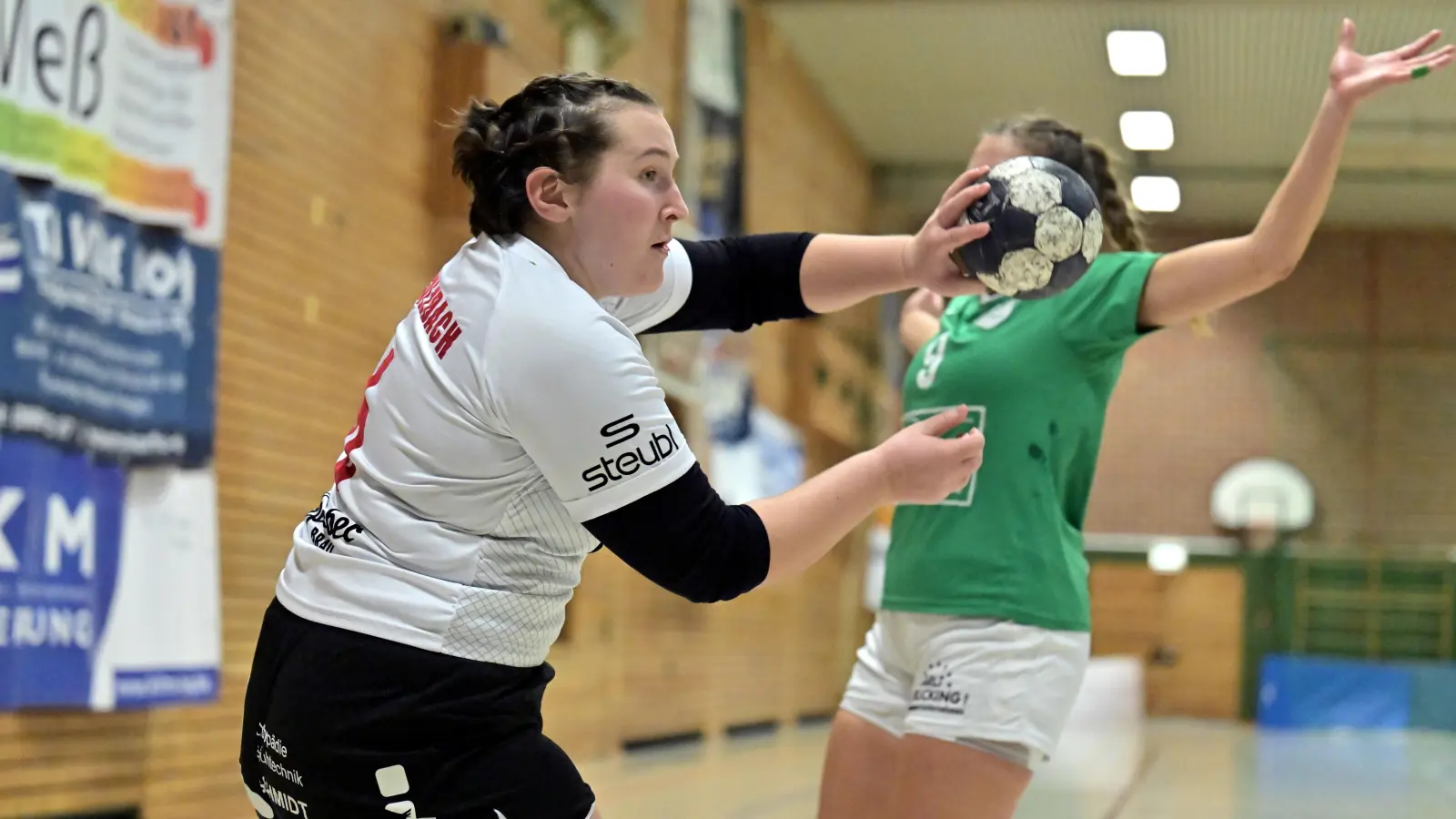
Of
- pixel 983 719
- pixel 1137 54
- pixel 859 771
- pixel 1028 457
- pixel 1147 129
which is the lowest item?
pixel 859 771

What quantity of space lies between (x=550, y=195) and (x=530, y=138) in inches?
3.0

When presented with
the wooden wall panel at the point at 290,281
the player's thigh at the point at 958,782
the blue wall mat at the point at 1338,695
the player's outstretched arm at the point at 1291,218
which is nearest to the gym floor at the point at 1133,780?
the wooden wall panel at the point at 290,281

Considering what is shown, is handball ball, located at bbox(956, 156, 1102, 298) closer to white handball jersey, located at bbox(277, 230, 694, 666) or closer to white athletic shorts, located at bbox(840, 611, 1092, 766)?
white athletic shorts, located at bbox(840, 611, 1092, 766)

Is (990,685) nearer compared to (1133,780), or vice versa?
(990,685)

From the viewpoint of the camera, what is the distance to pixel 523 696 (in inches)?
74.0

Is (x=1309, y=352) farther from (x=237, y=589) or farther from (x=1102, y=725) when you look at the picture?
(x=237, y=589)

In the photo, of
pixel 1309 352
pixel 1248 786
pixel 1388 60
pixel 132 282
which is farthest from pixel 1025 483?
pixel 1309 352

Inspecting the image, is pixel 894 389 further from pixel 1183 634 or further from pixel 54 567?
pixel 54 567

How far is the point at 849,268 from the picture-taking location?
2598mm

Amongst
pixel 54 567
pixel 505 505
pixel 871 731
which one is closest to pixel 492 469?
pixel 505 505

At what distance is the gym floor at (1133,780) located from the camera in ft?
22.9

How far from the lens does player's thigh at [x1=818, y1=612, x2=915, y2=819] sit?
2920 mm

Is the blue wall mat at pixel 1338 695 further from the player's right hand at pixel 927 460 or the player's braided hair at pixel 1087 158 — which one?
the player's right hand at pixel 927 460

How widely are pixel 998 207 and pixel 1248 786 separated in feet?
23.6
